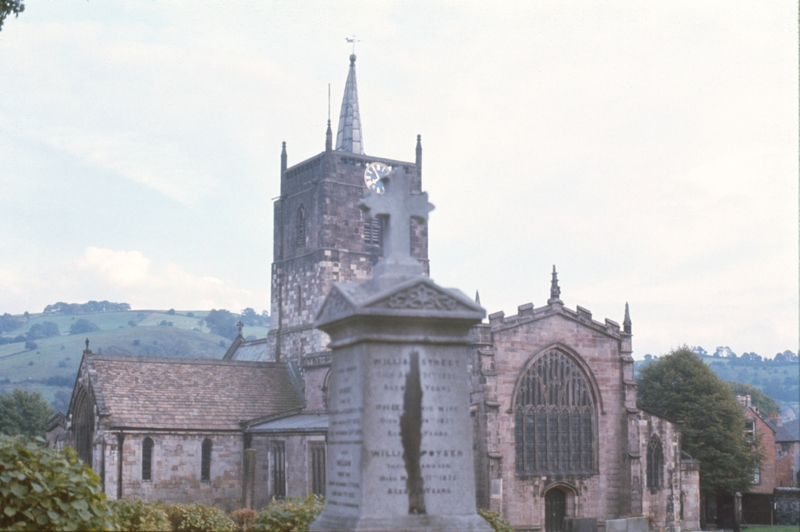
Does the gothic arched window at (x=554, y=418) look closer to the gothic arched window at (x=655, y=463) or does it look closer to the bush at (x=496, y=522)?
the gothic arched window at (x=655, y=463)

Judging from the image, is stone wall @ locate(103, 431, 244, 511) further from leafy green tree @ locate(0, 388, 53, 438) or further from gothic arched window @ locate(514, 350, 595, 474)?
leafy green tree @ locate(0, 388, 53, 438)

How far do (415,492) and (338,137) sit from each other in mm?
50143

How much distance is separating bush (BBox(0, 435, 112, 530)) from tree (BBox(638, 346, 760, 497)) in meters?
46.3

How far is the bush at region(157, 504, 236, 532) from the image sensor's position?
20547 millimetres

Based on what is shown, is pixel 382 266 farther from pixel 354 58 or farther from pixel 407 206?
pixel 354 58

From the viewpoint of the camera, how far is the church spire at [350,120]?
197 ft

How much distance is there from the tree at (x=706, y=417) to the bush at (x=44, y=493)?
46277mm

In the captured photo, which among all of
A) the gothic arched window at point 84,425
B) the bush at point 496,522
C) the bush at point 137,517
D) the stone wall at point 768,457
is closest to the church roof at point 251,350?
the gothic arched window at point 84,425

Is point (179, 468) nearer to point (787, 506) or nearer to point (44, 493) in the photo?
point (44, 493)

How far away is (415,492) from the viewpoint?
11852 millimetres

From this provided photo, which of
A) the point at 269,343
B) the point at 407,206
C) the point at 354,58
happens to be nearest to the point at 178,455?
the point at 269,343

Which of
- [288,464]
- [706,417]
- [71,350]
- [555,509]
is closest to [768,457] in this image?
[706,417]

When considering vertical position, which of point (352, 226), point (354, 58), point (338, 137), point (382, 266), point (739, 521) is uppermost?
point (354, 58)

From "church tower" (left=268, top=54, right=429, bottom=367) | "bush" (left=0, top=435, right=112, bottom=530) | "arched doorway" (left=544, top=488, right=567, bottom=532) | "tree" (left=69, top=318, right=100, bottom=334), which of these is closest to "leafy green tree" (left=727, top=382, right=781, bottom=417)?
"church tower" (left=268, top=54, right=429, bottom=367)
